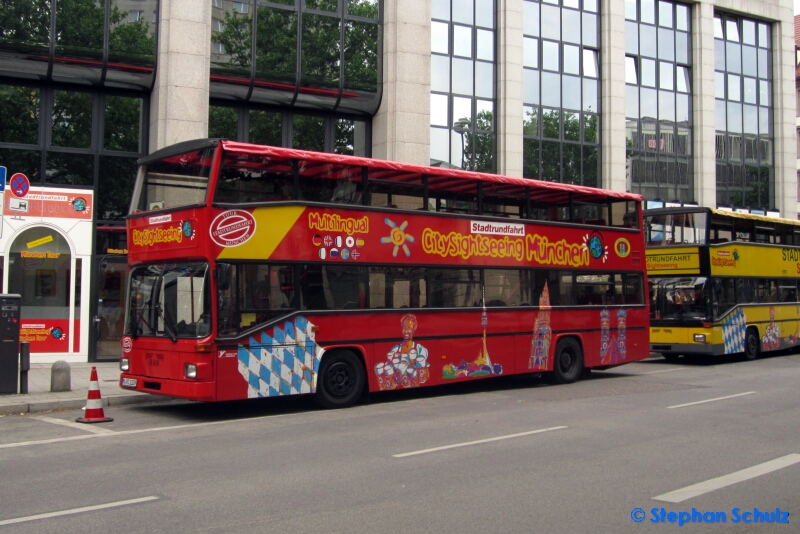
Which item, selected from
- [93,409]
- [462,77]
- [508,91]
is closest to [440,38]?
[462,77]

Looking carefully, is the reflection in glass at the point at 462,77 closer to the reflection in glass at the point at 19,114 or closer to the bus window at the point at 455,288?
the bus window at the point at 455,288

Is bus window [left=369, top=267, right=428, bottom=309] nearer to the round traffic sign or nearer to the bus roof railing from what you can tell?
the bus roof railing

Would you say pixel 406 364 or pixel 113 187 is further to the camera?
pixel 113 187

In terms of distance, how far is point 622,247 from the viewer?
18.5 m

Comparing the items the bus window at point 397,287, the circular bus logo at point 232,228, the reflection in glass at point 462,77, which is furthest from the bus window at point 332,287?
the reflection in glass at point 462,77

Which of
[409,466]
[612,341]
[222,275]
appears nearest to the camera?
[409,466]

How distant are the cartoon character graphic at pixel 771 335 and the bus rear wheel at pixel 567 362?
29.8 ft

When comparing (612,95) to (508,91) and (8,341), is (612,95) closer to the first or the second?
(508,91)

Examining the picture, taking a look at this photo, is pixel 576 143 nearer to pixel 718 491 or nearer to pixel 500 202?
pixel 500 202

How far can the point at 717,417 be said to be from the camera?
39.4 feet

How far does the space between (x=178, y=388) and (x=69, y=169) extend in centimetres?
1007

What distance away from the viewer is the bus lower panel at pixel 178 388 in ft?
38.4

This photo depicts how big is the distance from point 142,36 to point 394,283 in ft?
34.9

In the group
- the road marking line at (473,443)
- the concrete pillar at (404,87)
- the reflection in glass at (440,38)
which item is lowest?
the road marking line at (473,443)
